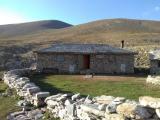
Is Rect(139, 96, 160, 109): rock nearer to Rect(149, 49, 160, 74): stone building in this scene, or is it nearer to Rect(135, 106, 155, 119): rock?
Rect(135, 106, 155, 119): rock

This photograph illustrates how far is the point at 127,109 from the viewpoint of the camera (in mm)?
11195

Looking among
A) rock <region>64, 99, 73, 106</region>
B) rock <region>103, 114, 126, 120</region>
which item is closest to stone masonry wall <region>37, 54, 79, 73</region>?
rock <region>64, 99, 73, 106</region>

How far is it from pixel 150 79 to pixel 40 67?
15.0 m

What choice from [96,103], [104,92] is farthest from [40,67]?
[96,103]

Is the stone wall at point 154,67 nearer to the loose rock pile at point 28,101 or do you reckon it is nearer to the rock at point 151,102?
the loose rock pile at point 28,101

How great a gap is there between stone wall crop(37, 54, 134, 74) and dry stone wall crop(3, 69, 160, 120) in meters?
19.7

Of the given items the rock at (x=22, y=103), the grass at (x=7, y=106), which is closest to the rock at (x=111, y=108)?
the grass at (x=7, y=106)

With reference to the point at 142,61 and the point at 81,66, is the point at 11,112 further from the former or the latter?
the point at 142,61

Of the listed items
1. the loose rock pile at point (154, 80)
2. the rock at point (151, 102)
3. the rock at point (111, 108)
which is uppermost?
the rock at point (151, 102)

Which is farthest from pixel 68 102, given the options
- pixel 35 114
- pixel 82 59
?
pixel 82 59

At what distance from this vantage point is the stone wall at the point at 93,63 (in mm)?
41812

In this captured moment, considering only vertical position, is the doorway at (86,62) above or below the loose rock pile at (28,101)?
above

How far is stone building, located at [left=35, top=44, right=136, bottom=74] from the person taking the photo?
41.7 meters

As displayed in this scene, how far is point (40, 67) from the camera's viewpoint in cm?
4194
